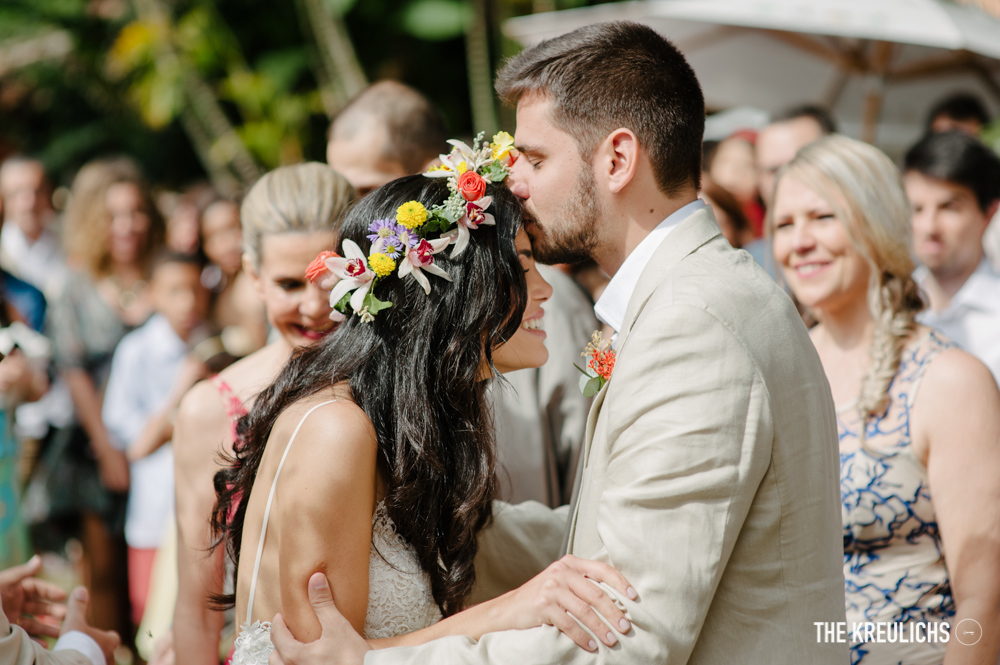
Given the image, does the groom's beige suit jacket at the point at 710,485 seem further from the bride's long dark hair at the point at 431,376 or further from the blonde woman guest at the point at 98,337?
the blonde woman guest at the point at 98,337

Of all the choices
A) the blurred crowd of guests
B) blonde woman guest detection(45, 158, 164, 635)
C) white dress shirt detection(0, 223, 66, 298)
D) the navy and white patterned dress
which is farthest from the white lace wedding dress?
white dress shirt detection(0, 223, 66, 298)

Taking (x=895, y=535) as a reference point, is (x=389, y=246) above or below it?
above

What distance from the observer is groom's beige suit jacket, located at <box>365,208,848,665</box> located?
1.99 m

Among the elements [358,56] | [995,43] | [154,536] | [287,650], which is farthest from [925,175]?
[358,56]

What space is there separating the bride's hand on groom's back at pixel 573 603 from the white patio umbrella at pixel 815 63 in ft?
16.3

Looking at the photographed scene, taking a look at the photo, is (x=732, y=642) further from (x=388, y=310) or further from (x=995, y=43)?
(x=995, y=43)

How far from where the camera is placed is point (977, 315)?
4.85m

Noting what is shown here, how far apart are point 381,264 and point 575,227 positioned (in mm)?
584

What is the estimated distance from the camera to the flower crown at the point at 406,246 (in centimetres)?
250

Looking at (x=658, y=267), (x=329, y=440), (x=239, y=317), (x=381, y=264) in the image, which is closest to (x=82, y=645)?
(x=329, y=440)

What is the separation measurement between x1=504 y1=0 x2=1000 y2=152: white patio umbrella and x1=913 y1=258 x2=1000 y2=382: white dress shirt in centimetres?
224

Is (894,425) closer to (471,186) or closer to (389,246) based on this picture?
(471,186)

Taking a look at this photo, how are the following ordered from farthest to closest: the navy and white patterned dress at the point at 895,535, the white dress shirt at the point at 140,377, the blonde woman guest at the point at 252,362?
the white dress shirt at the point at 140,377 < the blonde woman guest at the point at 252,362 < the navy and white patterned dress at the point at 895,535

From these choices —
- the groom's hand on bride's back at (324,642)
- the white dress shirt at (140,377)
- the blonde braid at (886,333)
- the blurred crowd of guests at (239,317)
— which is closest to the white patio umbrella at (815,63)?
the blurred crowd of guests at (239,317)
